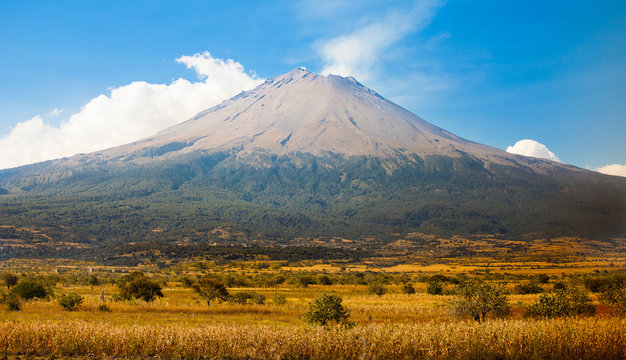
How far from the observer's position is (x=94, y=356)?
11.5 m

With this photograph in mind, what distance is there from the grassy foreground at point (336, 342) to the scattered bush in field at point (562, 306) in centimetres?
506

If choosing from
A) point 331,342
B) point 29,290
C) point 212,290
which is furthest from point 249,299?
point 331,342

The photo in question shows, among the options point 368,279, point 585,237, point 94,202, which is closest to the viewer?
point 368,279

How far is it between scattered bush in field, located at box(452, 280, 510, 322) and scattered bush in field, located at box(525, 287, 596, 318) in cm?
145

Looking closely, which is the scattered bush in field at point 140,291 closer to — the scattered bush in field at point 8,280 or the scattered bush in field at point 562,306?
the scattered bush in field at point 8,280

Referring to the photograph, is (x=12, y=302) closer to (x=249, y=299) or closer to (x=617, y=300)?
(x=249, y=299)

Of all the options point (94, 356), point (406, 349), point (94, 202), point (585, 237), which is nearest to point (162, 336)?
point (94, 356)

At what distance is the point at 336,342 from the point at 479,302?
10.2 m

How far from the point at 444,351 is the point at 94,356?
10.4m

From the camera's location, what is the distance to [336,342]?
11242 mm

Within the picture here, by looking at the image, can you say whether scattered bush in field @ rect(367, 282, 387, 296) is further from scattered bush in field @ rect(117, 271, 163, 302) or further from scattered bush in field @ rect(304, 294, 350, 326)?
scattered bush in field @ rect(304, 294, 350, 326)

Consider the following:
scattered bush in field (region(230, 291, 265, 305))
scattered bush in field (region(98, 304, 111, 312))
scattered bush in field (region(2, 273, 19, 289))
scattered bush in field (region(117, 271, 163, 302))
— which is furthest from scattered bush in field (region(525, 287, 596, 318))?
scattered bush in field (region(2, 273, 19, 289))

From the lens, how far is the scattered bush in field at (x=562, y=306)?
56.1 ft

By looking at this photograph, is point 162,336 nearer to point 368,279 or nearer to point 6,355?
point 6,355
